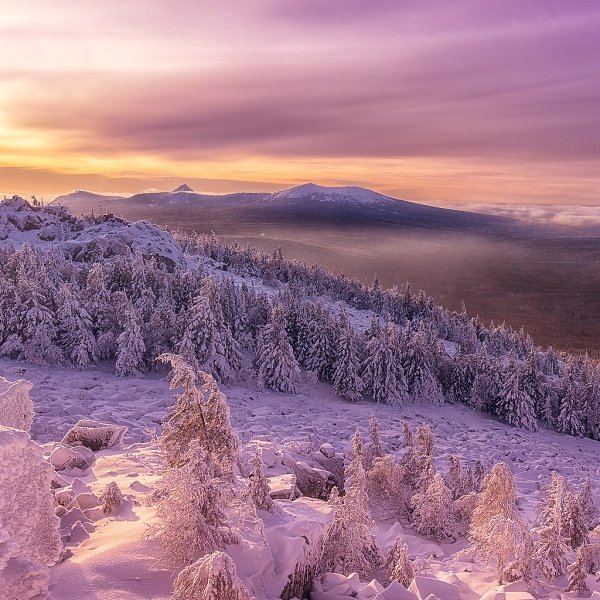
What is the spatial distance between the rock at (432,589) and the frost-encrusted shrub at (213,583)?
157 inches

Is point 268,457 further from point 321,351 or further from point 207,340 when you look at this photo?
point 321,351

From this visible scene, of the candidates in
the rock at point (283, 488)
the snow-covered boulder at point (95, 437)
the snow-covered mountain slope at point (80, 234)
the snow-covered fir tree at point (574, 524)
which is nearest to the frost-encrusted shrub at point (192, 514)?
the rock at point (283, 488)

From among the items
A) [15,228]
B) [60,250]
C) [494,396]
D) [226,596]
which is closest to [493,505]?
[226,596]

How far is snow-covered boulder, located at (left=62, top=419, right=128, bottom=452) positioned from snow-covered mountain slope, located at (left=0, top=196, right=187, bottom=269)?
189 ft

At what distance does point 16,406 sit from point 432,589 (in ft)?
30.9

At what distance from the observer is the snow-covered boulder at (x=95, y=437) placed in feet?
50.0

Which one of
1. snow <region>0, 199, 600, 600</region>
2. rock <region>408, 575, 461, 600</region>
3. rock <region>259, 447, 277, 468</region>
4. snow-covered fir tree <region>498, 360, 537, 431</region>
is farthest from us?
snow-covered fir tree <region>498, 360, 537, 431</region>

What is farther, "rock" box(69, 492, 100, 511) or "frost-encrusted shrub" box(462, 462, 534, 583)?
"frost-encrusted shrub" box(462, 462, 534, 583)

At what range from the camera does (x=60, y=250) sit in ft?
219

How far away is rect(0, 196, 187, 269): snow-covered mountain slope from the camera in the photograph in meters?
71.4

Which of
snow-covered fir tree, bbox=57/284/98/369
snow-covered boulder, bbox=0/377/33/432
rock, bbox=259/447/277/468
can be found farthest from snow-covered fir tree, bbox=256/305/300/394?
snow-covered boulder, bbox=0/377/33/432

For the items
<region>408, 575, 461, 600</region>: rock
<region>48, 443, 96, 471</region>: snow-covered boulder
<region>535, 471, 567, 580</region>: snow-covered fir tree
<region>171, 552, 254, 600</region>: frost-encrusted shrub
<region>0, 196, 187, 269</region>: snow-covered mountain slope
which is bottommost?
<region>535, 471, 567, 580</region>: snow-covered fir tree

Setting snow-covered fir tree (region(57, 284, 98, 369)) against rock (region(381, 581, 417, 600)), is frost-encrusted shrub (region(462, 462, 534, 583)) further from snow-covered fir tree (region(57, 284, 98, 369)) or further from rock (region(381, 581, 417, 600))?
snow-covered fir tree (region(57, 284, 98, 369))

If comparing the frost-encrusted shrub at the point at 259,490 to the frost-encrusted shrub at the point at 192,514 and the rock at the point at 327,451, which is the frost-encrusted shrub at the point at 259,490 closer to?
Result: the frost-encrusted shrub at the point at 192,514
